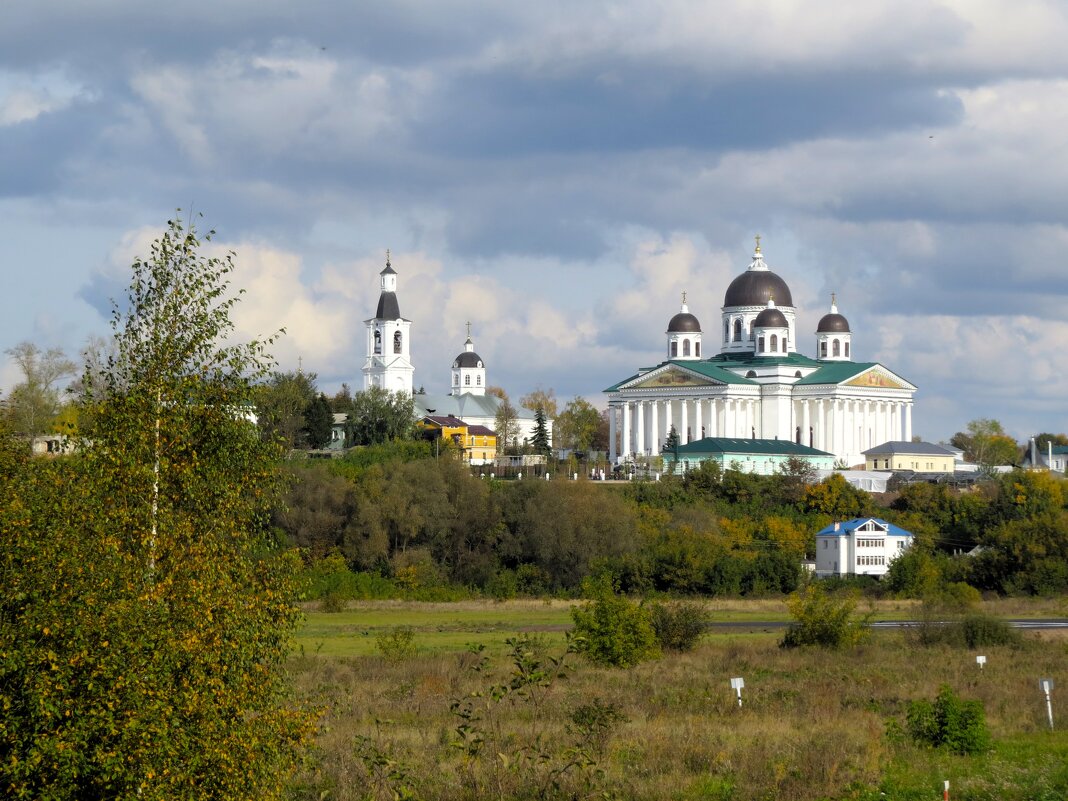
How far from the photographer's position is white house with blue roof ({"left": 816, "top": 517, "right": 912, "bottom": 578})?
72.4m

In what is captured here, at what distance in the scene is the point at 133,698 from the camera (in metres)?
14.2

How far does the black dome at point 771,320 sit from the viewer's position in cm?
12681

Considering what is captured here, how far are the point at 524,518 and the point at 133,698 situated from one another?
2299 inches

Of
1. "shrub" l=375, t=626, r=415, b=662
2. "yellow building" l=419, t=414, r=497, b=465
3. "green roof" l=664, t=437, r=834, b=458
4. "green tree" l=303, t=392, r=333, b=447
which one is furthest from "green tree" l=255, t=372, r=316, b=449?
"shrub" l=375, t=626, r=415, b=662

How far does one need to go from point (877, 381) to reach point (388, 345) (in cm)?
4826

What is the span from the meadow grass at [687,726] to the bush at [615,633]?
0.62 metres

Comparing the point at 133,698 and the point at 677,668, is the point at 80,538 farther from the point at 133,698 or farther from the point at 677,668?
the point at 677,668

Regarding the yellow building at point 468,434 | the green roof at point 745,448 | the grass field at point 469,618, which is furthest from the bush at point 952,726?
the yellow building at point 468,434

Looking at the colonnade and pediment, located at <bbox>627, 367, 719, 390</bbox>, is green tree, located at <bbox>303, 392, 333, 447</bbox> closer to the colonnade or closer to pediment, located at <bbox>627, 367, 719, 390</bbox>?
the colonnade

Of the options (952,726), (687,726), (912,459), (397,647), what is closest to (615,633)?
(397,647)

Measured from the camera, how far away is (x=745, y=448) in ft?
354

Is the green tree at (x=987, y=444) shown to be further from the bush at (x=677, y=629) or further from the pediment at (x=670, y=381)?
the bush at (x=677, y=629)

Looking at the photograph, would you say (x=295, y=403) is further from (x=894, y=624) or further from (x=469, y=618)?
(x=894, y=624)

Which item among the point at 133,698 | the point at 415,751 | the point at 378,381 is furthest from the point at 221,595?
the point at 378,381
